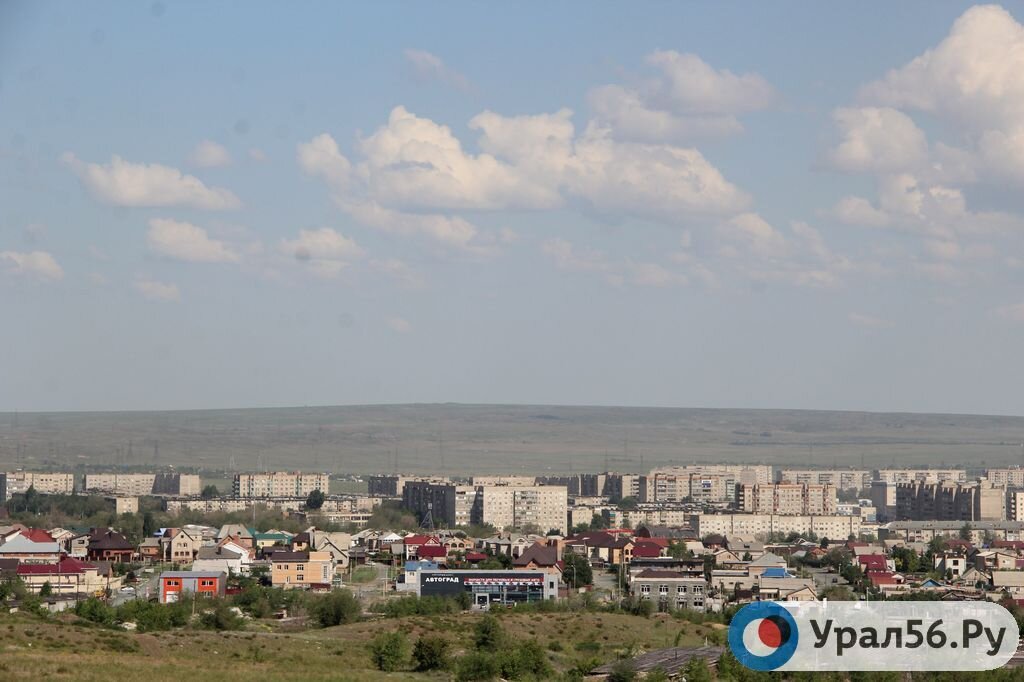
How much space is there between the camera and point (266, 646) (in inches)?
1038

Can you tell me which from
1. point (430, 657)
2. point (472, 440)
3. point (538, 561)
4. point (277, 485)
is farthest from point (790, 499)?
point (472, 440)

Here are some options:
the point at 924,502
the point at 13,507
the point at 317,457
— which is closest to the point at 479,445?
the point at 317,457

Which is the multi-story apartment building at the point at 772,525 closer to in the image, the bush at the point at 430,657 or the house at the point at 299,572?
the house at the point at 299,572

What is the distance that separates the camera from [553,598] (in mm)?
38750

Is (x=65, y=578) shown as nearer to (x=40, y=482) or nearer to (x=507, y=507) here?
(x=507, y=507)

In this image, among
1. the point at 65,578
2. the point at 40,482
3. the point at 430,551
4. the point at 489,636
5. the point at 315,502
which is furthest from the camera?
the point at 40,482

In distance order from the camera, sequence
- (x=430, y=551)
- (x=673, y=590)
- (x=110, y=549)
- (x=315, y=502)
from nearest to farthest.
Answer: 1. (x=673, y=590)
2. (x=110, y=549)
3. (x=430, y=551)
4. (x=315, y=502)

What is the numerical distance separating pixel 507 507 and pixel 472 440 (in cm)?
9248

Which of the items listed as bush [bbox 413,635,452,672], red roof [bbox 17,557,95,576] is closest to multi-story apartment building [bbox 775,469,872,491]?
red roof [bbox 17,557,95,576]

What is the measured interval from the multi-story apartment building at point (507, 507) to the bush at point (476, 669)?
5412cm

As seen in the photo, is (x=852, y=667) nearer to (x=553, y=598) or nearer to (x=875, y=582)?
(x=553, y=598)

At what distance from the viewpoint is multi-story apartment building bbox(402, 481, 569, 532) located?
7962 cm

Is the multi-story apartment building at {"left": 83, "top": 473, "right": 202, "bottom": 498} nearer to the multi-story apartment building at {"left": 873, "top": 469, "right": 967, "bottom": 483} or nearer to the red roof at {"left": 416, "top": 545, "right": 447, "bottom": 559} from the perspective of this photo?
the multi-story apartment building at {"left": 873, "top": 469, "right": 967, "bottom": 483}

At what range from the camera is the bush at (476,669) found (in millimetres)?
23953
